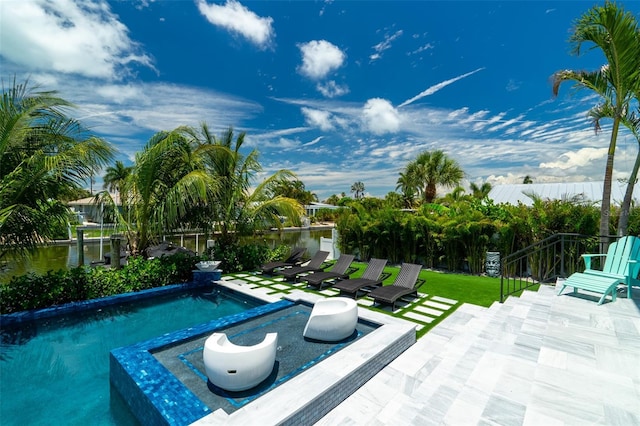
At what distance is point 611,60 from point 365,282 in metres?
7.56

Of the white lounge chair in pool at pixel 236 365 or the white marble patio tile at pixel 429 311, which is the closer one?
the white lounge chair in pool at pixel 236 365

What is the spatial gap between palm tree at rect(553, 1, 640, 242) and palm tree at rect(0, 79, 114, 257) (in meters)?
11.1

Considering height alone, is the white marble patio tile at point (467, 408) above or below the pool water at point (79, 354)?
above

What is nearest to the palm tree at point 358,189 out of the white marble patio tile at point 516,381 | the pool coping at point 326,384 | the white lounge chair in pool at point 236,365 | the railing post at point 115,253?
the railing post at point 115,253

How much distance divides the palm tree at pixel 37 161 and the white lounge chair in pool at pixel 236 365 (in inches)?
169

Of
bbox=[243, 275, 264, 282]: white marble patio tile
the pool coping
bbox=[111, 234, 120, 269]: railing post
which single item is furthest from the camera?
bbox=[243, 275, 264, 282]: white marble patio tile

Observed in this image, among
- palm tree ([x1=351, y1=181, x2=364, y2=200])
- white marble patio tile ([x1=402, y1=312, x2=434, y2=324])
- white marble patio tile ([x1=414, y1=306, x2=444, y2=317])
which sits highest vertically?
palm tree ([x1=351, y1=181, x2=364, y2=200])

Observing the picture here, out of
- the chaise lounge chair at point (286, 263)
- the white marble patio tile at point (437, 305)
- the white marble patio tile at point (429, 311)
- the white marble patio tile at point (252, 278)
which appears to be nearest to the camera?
the white marble patio tile at point (429, 311)

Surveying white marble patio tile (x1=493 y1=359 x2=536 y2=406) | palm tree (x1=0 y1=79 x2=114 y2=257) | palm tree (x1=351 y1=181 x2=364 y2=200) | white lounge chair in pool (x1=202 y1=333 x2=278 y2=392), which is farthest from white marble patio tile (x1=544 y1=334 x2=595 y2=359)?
palm tree (x1=351 y1=181 x2=364 y2=200)

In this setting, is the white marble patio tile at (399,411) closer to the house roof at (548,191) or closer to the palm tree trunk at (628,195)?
the palm tree trunk at (628,195)

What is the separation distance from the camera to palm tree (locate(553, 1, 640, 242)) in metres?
6.07

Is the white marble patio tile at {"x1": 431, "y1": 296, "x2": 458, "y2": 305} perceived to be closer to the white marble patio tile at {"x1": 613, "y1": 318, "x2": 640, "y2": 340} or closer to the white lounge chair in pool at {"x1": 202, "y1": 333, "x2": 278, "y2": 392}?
the white marble patio tile at {"x1": 613, "y1": 318, "x2": 640, "y2": 340}

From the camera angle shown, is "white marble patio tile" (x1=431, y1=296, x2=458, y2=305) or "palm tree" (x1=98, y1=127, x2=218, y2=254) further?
"palm tree" (x1=98, y1=127, x2=218, y2=254)

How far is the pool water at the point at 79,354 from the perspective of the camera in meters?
3.42
